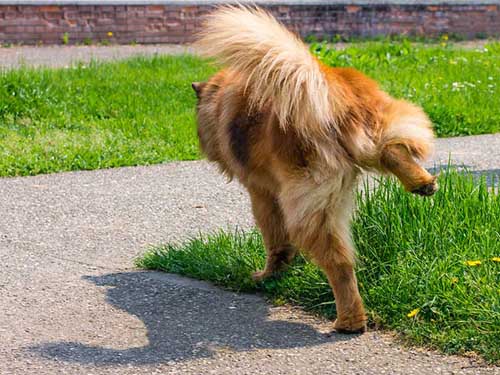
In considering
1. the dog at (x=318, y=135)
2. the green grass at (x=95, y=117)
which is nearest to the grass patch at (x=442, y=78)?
the green grass at (x=95, y=117)

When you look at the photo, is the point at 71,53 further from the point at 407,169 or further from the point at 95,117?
the point at 407,169

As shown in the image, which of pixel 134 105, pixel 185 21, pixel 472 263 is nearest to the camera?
pixel 472 263

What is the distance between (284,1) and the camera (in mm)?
16781

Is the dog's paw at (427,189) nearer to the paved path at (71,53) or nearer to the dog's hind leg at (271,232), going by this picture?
the dog's hind leg at (271,232)

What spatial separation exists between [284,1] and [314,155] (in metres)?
12.5

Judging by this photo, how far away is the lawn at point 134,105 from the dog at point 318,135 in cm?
422

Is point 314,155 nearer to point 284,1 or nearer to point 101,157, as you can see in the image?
point 101,157

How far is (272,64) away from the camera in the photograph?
462 cm

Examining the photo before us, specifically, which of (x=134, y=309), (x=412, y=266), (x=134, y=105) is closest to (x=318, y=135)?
(x=412, y=266)

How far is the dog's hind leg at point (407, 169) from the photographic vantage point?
4.59 meters

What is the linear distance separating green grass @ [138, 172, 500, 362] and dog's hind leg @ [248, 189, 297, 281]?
69 millimetres

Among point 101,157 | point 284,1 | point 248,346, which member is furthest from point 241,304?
point 284,1

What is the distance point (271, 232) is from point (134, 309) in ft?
2.74

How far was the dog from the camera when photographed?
4.61 m
